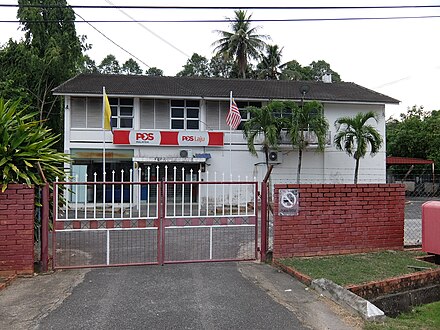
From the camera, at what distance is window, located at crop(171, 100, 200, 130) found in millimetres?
22859

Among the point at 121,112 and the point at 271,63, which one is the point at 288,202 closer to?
the point at 121,112

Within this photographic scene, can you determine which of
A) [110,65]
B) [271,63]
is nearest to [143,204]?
[271,63]

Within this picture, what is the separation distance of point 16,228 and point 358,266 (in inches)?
231

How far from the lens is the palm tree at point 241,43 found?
38281 mm

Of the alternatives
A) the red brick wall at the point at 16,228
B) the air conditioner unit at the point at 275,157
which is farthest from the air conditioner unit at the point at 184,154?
the red brick wall at the point at 16,228

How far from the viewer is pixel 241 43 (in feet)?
127

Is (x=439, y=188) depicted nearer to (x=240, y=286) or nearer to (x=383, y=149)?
(x=383, y=149)

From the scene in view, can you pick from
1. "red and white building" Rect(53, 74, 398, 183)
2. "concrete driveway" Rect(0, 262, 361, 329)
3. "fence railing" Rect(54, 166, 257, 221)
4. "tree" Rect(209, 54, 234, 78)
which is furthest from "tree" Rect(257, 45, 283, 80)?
"concrete driveway" Rect(0, 262, 361, 329)

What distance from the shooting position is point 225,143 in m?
22.8

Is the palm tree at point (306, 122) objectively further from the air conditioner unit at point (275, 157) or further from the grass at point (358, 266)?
the grass at point (358, 266)

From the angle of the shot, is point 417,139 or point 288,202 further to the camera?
point 417,139

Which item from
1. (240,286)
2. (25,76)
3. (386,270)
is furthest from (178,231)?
(25,76)

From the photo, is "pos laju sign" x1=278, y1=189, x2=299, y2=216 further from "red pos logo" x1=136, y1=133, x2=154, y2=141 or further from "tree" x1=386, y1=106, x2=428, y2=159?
"tree" x1=386, y1=106, x2=428, y2=159

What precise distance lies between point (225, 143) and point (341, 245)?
15.0 meters
